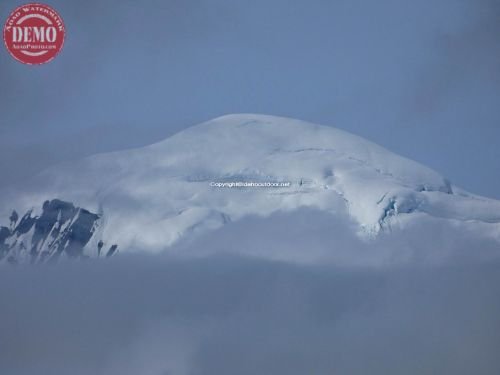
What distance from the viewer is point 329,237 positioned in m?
21.4

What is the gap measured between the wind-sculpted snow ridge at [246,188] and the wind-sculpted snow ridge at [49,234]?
0.74ft

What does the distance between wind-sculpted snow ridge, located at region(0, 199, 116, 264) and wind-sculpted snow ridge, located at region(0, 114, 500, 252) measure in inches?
8.9

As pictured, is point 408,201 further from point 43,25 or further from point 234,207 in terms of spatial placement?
point 43,25

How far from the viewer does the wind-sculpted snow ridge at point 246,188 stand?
70.2 feet

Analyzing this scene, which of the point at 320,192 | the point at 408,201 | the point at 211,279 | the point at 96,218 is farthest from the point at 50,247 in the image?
the point at 408,201

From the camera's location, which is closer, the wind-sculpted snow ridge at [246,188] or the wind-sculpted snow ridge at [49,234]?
the wind-sculpted snow ridge at [49,234]

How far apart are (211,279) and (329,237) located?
1.93m

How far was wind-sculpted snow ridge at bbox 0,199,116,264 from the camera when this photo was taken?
21227mm
